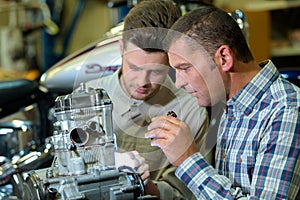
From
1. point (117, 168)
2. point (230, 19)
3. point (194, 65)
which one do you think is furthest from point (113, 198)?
point (230, 19)

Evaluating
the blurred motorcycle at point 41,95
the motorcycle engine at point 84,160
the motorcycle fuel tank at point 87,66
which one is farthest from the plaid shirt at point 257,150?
the motorcycle fuel tank at point 87,66

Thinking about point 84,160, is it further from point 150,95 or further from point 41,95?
point 41,95

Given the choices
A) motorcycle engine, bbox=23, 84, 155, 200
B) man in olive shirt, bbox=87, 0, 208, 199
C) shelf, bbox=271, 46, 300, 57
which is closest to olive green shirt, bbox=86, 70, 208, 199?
man in olive shirt, bbox=87, 0, 208, 199

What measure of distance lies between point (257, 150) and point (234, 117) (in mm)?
108

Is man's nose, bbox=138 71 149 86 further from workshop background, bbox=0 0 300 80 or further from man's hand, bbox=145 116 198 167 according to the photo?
workshop background, bbox=0 0 300 80

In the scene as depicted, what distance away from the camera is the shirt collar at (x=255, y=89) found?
966mm

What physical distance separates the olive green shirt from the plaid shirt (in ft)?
0.31

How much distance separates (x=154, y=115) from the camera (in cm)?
112

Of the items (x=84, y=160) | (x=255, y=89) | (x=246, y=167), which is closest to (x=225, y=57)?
(x=255, y=89)

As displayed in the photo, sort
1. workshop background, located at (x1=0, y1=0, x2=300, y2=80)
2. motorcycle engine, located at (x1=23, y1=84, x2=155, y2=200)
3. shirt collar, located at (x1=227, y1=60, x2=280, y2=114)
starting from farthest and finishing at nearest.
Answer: workshop background, located at (x1=0, y1=0, x2=300, y2=80) → shirt collar, located at (x1=227, y1=60, x2=280, y2=114) → motorcycle engine, located at (x1=23, y1=84, x2=155, y2=200)

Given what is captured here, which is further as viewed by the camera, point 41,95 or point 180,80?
point 41,95

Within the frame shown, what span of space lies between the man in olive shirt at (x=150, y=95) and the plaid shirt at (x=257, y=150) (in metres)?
0.10

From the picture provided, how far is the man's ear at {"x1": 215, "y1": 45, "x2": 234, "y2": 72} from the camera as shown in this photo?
3.12ft

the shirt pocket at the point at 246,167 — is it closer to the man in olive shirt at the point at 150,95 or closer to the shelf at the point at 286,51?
the man in olive shirt at the point at 150,95
